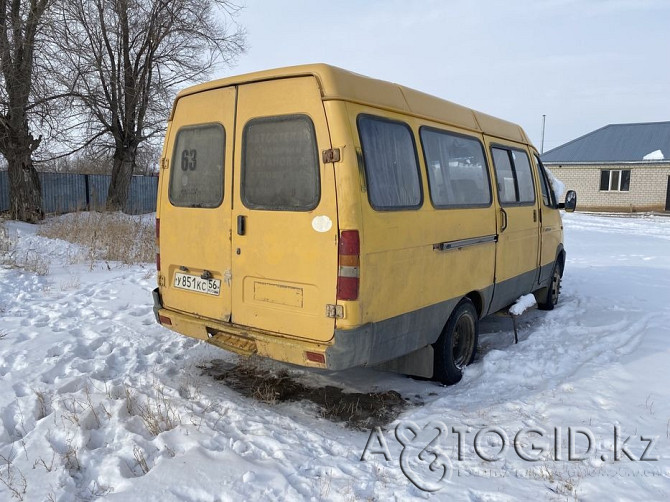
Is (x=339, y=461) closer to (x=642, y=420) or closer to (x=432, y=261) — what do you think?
(x=432, y=261)

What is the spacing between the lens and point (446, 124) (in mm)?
4605

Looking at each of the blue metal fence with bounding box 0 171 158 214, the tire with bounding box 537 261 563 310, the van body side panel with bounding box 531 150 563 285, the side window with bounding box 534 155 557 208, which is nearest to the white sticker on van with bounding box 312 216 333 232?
the van body side panel with bounding box 531 150 563 285

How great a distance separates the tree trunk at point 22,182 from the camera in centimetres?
1455

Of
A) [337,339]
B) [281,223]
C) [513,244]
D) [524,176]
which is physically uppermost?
[524,176]

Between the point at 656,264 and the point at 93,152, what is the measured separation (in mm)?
18542

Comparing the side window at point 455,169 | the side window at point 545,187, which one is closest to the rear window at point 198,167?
the side window at point 455,169

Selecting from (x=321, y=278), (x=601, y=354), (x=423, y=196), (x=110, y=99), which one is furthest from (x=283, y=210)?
(x=110, y=99)

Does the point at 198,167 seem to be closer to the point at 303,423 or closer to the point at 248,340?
the point at 248,340

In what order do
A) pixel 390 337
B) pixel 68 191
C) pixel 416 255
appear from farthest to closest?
pixel 68 191
pixel 416 255
pixel 390 337

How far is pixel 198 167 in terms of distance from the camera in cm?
427

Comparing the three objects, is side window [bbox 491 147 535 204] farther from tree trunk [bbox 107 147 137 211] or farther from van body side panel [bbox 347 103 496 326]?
tree trunk [bbox 107 147 137 211]

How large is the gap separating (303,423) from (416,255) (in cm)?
153

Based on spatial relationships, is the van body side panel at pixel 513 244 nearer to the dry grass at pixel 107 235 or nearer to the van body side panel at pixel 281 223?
the van body side panel at pixel 281 223

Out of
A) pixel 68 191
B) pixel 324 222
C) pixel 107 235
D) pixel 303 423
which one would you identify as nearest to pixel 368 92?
pixel 324 222
